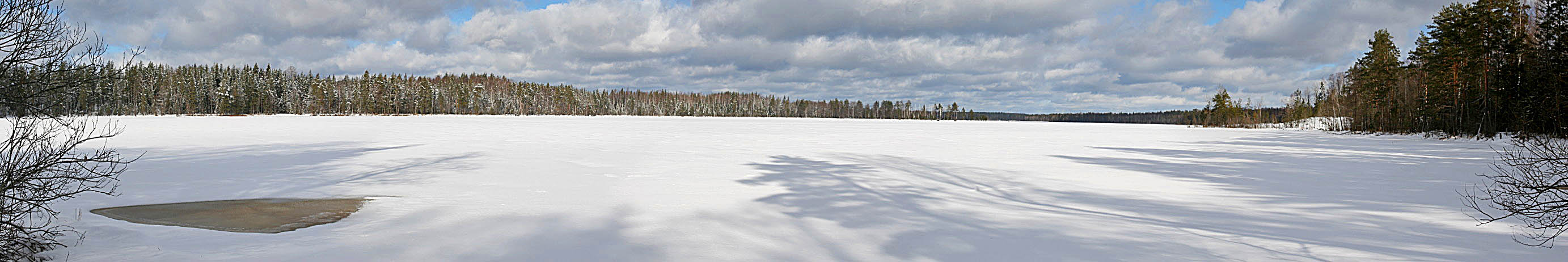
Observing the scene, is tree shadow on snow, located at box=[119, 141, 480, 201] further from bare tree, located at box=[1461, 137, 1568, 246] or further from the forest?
the forest

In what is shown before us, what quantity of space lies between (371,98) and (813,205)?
9838cm

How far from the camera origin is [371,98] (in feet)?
294

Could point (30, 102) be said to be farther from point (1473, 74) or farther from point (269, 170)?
point (1473, 74)

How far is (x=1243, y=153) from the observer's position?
18281 millimetres

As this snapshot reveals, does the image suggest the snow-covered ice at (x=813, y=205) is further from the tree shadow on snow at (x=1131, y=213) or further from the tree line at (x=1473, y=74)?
the tree line at (x=1473, y=74)

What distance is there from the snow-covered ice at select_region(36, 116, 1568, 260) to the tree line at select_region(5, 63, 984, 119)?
61.3 metres

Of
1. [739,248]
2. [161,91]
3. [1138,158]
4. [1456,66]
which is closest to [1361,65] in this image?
[1456,66]

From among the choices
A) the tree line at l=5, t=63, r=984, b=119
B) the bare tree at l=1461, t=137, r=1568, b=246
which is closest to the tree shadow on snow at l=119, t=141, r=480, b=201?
the bare tree at l=1461, t=137, r=1568, b=246

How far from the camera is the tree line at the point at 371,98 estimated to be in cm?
7938

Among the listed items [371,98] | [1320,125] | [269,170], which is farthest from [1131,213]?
[371,98]

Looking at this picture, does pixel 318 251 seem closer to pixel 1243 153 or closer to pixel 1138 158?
pixel 1138 158

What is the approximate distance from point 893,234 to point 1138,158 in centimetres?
1236

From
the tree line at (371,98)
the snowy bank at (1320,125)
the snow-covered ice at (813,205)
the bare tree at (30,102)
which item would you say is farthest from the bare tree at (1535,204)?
the tree line at (371,98)

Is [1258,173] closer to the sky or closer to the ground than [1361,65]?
closer to the ground
